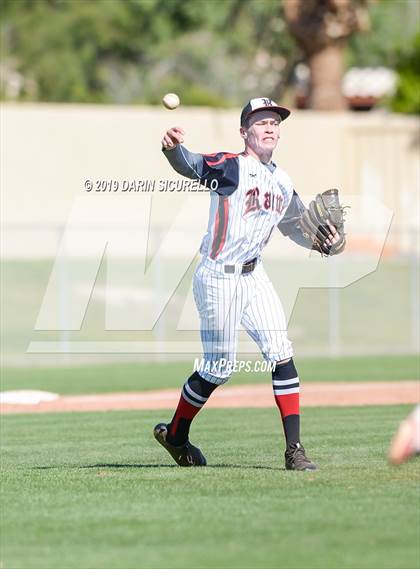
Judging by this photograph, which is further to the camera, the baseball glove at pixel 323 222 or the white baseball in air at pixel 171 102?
the baseball glove at pixel 323 222

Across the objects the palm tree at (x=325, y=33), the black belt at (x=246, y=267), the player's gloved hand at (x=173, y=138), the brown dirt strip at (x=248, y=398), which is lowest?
the brown dirt strip at (x=248, y=398)

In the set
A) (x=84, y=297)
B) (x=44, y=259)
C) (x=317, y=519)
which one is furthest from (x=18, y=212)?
(x=317, y=519)

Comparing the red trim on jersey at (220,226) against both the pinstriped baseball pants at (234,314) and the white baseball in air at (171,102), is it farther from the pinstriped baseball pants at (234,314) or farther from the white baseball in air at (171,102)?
the white baseball in air at (171,102)

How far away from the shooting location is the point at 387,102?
4409cm

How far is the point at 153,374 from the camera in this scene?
64.3 ft

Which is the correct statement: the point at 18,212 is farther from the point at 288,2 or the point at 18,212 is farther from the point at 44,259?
the point at 288,2

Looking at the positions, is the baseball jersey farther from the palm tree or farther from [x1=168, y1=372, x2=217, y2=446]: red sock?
the palm tree

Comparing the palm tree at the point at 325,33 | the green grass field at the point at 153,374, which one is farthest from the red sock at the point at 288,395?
the palm tree at the point at 325,33

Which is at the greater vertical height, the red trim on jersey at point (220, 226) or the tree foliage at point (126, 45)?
the tree foliage at point (126, 45)

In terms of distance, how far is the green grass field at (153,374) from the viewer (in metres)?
17.9

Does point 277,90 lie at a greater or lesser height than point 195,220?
greater

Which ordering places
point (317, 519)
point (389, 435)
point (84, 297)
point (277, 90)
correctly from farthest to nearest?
point (277, 90), point (84, 297), point (389, 435), point (317, 519)

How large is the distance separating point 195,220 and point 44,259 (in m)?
3.27

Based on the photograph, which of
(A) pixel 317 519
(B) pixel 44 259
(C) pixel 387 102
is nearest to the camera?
(A) pixel 317 519
